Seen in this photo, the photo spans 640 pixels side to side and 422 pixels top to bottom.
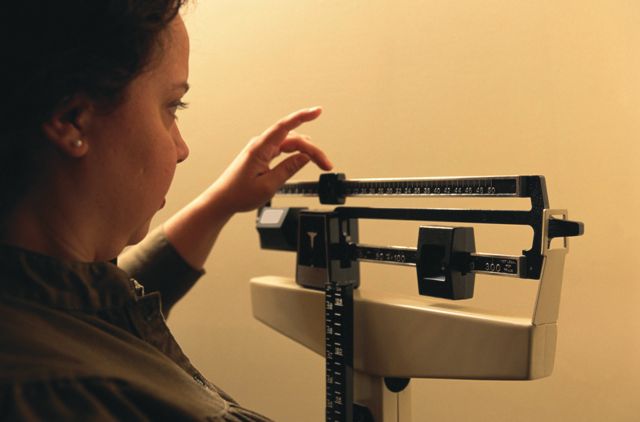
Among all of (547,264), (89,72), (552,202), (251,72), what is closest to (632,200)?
(552,202)

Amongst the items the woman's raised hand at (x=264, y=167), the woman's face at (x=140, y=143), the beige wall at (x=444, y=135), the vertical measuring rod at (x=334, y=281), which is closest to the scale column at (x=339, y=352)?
the vertical measuring rod at (x=334, y=281)

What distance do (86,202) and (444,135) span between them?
0.91 meters

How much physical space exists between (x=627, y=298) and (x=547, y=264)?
0.58m

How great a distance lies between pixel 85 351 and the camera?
63 cm

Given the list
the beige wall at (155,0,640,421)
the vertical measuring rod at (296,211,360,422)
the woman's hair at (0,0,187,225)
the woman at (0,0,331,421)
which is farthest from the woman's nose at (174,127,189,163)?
the beige wall at (155,0,640,421)

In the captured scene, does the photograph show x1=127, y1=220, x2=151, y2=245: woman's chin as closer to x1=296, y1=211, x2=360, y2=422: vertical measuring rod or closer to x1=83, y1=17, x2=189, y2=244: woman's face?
x1=83, y1=17, x2=189, y2=244: woman's face

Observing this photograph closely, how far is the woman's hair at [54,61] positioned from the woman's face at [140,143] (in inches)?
0.9

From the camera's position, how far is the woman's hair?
62 cm

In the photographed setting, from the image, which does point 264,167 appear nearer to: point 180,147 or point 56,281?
point 180,147

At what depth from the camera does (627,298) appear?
4.33 feet

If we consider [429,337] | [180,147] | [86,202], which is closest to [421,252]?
[429,337]

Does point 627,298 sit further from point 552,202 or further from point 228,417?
point 228,417

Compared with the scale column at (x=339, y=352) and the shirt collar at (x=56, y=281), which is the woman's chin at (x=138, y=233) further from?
the scale column at (x=339, y=352)

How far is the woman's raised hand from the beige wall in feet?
0.84
